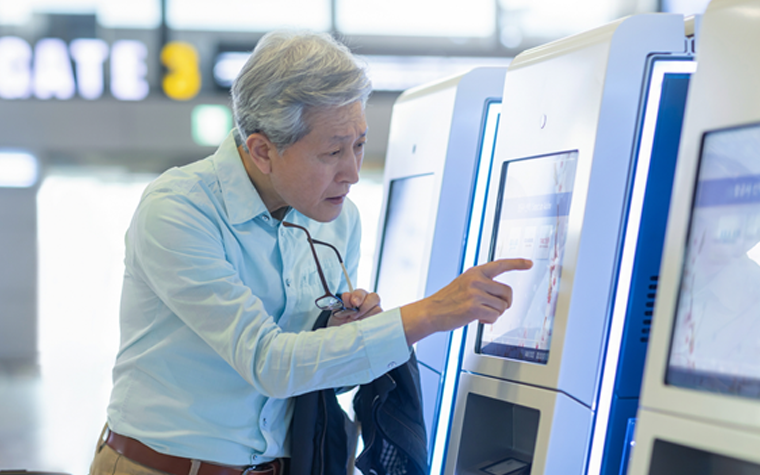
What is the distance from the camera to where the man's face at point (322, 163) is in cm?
148

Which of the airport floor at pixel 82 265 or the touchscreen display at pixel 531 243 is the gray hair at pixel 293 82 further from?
the airport floor at pixel 82 265

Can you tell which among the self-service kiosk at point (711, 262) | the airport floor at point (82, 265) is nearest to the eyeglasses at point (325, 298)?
the self-service kiosk at point (711, 262)

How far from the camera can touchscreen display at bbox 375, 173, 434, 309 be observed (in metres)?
2.25

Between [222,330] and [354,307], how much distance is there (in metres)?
0.33

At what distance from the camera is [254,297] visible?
4.71 ft

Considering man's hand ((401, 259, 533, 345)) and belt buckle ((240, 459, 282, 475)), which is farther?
belt buckle ((240, 459, 282, 475))

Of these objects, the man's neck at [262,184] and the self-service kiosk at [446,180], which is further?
the self-service kiosk at [446,180]

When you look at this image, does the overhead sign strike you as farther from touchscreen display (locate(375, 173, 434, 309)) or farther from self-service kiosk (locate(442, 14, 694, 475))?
self-service kiosk (locate(442, 14, 694, 475))

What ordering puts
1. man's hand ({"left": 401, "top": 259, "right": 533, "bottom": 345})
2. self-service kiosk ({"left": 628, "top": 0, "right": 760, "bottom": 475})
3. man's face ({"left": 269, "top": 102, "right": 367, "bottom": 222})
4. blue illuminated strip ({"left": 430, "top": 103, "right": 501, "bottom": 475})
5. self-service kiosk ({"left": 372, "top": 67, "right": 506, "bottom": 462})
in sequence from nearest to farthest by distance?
self-service kiosk ({"left": 628, "top": 0, "right": 760, "bottom": 475}), man's hand ({"left": 401, "top": 259, "right": 533, "bottom": 345}), man's face ({"left": 269, "top": 102, "right": 367, "bottom": 222}), blue illuminated strip ({"left": 430, "top": 103, "right": 501, "bottom": 475}), self-service kiosk ({"left": 372, "top": 67, "right": 506, "bottom": 462})

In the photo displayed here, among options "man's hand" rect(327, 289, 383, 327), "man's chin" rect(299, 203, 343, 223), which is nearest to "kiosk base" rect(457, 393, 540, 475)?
"man's hand" rect(327, 289, 383, 327)

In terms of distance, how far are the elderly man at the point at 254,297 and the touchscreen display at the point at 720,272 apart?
0.36 meters

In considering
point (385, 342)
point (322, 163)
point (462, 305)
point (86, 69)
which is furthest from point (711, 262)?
point (86, 69)

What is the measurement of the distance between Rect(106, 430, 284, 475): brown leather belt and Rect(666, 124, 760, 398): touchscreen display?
0.88m

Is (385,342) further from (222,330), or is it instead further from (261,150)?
(261,150)
